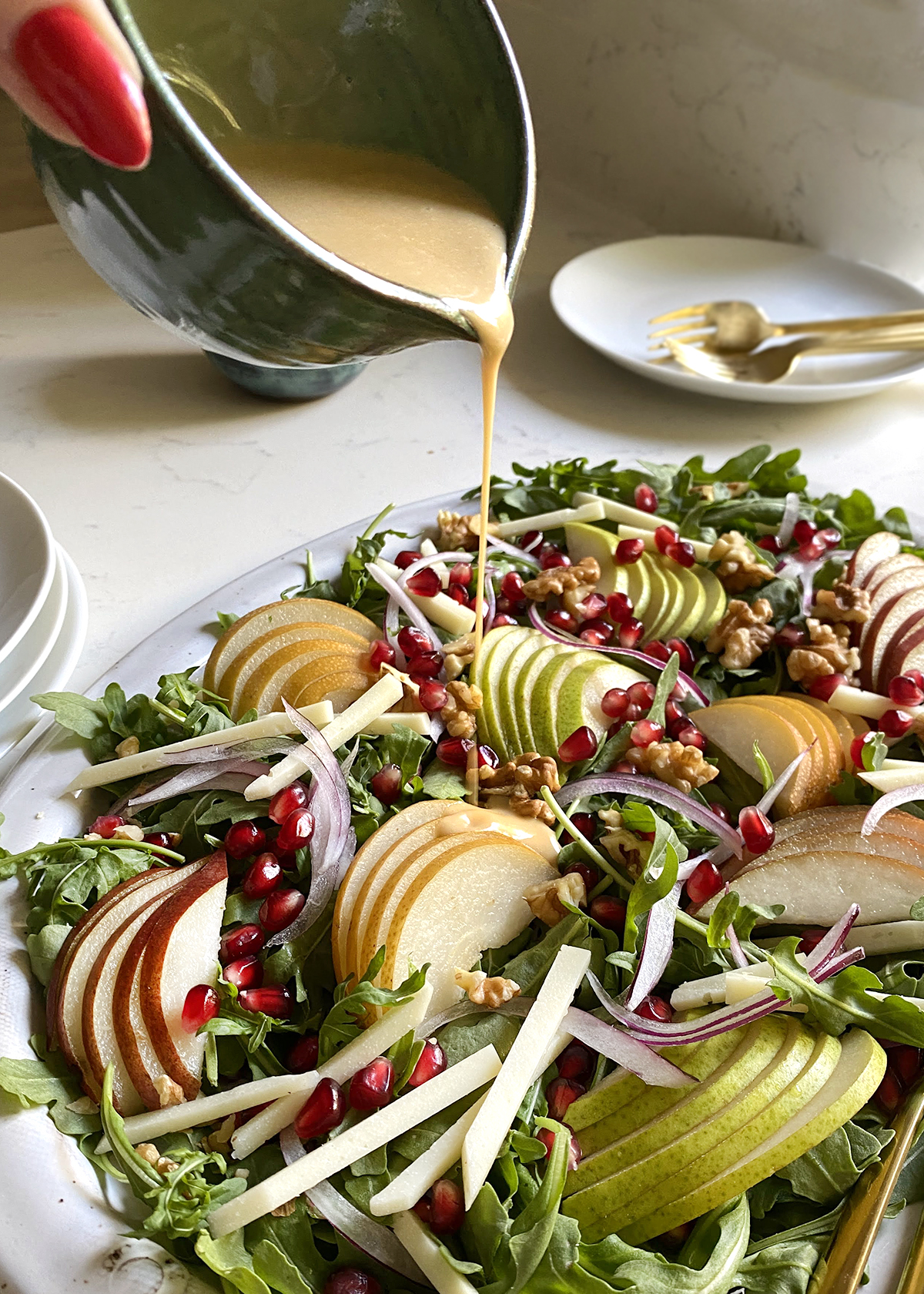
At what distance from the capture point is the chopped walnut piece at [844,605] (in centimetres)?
183

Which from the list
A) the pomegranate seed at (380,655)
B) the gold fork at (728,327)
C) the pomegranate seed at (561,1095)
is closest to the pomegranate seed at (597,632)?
the pomegranate seed at (380,655)

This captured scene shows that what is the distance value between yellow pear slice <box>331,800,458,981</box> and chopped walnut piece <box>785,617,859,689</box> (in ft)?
1.99

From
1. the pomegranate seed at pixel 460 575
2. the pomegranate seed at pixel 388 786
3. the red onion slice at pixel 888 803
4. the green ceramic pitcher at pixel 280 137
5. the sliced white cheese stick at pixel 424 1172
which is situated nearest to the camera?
the green ceramic pitcher at pixel 280 137

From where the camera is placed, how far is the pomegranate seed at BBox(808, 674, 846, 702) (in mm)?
1734

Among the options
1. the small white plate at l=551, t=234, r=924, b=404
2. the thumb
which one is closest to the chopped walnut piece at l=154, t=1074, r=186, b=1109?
the thumb

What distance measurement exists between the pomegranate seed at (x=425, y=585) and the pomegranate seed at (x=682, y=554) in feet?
1.37

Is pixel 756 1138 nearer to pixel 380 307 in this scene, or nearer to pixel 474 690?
pixel 474 690

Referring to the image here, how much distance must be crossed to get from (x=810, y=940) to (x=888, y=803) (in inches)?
8.4

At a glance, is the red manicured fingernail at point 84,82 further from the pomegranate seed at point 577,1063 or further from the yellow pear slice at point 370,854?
the pomegranate seed at point 577,1063

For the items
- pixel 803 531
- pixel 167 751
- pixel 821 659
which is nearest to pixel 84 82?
pixel 167 751

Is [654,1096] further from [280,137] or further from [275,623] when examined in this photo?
[280,137]

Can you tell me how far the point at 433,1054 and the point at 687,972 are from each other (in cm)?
33

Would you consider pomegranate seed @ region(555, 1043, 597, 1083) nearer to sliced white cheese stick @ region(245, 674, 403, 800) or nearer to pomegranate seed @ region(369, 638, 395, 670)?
sliced white cheese stick @ region(245, 674, 403, 800)

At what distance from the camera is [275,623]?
175 cm
